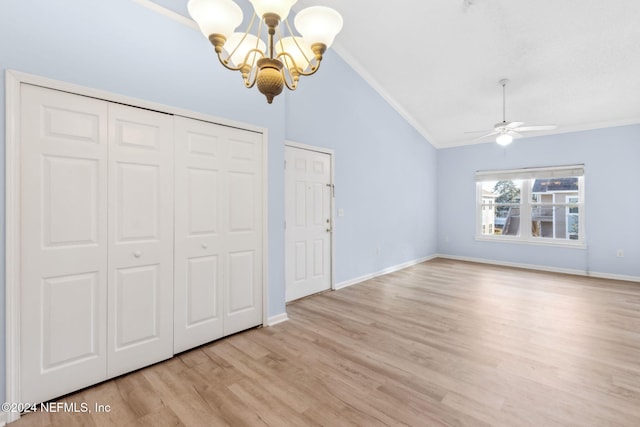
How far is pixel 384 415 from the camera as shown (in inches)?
67.7

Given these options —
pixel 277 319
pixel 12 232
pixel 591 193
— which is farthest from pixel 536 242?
pixel 12 232

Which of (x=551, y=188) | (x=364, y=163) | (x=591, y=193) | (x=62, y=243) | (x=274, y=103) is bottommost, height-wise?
(x=62, y=243)

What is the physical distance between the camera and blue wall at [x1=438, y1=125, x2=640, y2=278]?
192 inches

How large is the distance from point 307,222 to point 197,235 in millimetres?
1715

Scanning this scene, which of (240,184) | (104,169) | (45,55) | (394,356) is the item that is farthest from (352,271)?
(45,55)

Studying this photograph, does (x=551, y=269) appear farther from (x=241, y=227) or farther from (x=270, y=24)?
(x=270, y=24)

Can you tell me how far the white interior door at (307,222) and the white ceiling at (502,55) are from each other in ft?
4.22

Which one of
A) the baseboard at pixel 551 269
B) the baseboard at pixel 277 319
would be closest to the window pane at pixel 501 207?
the baseboard at pixel 551 269

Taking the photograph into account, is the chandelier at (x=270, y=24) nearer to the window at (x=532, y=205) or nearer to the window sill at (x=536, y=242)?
the window at (x=532, y=205)

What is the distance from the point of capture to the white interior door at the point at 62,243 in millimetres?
1764

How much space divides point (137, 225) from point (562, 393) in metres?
3.19

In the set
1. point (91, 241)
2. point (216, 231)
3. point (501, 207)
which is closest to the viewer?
point (91, 241)

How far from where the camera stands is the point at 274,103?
3051 mm

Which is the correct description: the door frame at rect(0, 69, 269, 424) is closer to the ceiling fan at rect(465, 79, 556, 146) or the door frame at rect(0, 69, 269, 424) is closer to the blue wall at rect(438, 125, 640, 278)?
the ceiling fan at rect(465, 79, 556, 146)
